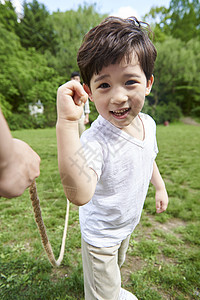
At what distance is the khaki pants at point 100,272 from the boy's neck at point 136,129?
619 millimetres

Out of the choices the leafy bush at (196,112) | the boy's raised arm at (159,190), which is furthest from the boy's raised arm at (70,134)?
the leafy bush at (196,112)

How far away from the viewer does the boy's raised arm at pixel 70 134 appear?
0.63m

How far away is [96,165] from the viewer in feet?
2.69

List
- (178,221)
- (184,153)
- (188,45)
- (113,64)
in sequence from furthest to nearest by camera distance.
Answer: (188,45) → (184,153) → (178,221) → (113,64)

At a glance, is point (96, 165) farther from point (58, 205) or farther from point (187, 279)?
Result: point (58, 205)

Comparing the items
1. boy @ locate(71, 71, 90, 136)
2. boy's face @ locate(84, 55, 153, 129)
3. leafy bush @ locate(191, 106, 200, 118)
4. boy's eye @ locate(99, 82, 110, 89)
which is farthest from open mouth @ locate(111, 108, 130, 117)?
leafy bush @ locate(191, 106, 200, 118)

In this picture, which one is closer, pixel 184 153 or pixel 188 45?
pixel 184 153

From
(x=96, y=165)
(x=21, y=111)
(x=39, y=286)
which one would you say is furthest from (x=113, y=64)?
(x=21, y=111)

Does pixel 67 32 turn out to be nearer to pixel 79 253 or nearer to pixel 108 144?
pixel 79 253

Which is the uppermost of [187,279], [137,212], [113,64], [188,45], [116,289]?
[188,45]

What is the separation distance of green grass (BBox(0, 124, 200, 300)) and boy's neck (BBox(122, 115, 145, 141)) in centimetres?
128

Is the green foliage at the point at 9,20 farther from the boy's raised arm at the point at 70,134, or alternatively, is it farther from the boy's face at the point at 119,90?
the boy's raised arm at the point at 70,134

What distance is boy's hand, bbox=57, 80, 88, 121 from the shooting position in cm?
62

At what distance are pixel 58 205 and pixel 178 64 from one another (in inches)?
742
